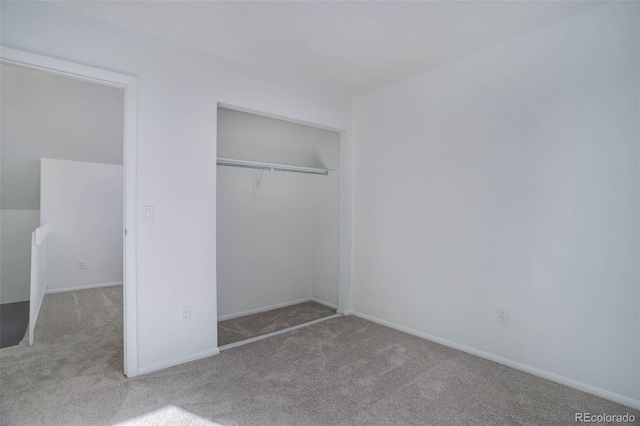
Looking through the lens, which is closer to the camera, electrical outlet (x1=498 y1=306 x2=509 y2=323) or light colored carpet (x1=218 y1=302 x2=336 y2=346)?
electrical outlet (x1=498 y1=306 x2=509 y2=323)

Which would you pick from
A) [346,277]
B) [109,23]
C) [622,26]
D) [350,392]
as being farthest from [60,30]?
[622,26]

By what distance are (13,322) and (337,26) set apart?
14.0 ft

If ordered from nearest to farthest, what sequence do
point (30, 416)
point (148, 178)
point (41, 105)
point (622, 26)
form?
point (30, 416) < point (622, 26) < point (148, 178) < point (41, 105)

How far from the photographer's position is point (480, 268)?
2.66m

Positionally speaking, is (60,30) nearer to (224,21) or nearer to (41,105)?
(224,21)

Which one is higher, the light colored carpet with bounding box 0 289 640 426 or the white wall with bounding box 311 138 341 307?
the white wall with bounding box 311 138 341 307

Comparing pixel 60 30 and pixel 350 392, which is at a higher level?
pixel 60 30

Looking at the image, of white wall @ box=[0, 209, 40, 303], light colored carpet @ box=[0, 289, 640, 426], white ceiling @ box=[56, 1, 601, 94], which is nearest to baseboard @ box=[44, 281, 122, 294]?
white wall @ box=[0, 209, 40, 303]

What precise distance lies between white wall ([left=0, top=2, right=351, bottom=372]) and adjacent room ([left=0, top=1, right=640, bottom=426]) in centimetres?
1

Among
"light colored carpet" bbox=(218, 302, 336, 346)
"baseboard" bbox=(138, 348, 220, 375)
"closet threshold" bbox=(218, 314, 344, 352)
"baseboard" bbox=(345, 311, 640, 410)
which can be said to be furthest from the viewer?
"light colored carpet" bbox=(218, 302, 336, 346)

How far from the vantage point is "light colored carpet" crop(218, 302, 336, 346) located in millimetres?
3127

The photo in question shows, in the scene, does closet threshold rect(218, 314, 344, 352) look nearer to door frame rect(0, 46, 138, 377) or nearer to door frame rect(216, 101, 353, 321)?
door frame rect(216, 101, 353, 321)

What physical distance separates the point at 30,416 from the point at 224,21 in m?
2.60

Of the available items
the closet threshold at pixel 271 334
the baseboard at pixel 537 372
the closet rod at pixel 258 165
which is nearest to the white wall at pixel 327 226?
the closet rod at pixel 258 165
